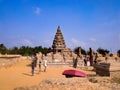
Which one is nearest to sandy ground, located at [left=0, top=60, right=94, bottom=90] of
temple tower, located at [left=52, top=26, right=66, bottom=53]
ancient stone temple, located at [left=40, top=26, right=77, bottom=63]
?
ancient stone temple, located at [left=40, top=26, right=77, bottom=63]

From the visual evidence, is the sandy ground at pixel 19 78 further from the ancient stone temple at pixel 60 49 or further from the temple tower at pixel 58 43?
the temple tower at pixel 58 43

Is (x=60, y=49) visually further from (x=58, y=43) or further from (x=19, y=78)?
(x=19, y=78)

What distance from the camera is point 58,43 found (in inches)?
1484

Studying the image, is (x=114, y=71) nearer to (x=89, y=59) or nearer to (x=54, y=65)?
(x=54, y=65)

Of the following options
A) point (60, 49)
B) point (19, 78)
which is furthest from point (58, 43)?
point (19, 78)

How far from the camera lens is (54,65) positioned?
2912 cm

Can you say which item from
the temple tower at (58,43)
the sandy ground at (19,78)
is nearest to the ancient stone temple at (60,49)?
the temple tower at (58,43)

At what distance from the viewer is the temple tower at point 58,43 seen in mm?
37125

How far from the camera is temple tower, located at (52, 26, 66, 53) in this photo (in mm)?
37125

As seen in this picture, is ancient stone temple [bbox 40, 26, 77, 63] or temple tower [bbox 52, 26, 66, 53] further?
temple tower [bbox 52, 26, 66, 53]

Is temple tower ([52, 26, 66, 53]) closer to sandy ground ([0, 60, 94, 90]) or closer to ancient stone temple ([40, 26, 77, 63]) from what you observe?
ancient stone temple ([40, 26, 77, 63])

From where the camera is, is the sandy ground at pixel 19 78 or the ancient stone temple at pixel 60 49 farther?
the ancient stone temple at pixel 60 49

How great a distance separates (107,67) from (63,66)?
1595cm

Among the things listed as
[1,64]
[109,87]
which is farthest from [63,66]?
[109,87]
